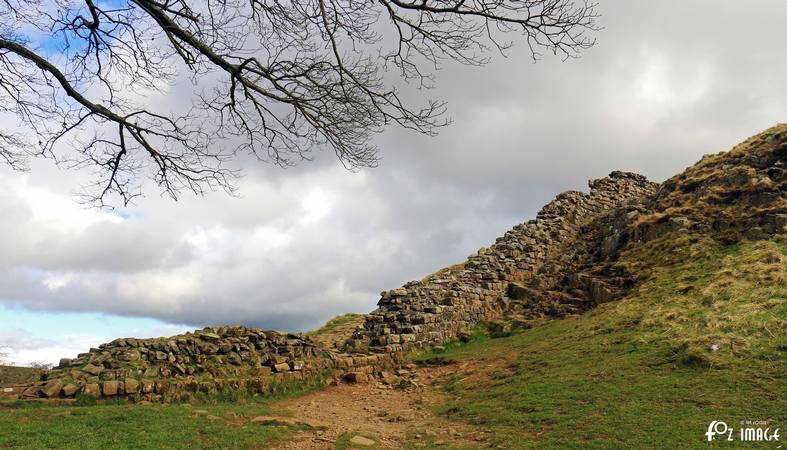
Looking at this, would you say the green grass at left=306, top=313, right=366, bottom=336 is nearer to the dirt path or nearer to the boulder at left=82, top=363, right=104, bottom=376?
the dirt path

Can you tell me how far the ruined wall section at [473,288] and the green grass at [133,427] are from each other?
7846 mm

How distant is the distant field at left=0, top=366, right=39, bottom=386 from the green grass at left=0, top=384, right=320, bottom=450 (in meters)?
3.89

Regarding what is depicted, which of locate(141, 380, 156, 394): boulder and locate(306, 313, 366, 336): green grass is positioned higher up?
locate(306, 313, 366, 336): green grass

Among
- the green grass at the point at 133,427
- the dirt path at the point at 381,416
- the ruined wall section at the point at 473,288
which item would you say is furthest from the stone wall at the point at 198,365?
the ruined wall section at the point at 473,288

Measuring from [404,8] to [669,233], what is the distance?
16.1 m

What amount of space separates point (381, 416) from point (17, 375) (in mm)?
10887

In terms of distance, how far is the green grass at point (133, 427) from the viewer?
805 cm

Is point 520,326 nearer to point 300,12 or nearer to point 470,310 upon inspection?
point 470,310

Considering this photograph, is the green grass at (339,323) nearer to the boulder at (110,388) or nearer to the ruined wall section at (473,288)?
the ruined wall section at (473,288)

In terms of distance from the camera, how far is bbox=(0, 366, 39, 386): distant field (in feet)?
44.6

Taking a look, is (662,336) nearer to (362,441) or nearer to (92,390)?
(362,441)

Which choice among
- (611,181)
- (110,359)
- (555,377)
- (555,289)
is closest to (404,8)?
(555,377)

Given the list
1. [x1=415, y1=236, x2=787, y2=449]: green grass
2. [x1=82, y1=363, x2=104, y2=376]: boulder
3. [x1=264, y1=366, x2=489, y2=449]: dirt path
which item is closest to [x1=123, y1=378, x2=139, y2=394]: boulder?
[x1=82, y1=363, x2=104, y2=376]: boulder

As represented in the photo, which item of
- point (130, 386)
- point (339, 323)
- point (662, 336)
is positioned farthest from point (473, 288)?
point (130, 386)
